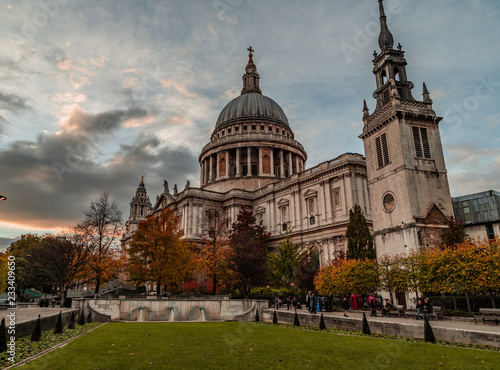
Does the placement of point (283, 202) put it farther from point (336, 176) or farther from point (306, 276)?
point (306, 276)

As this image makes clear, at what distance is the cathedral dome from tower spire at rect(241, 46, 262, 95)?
4195mm

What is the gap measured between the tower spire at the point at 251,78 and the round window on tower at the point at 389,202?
63308 mm

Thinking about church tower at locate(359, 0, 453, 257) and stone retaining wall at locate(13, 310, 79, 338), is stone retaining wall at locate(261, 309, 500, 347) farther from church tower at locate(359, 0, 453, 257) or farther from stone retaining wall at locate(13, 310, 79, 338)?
stone retaining wall at locate(13, 310, 79, 338)

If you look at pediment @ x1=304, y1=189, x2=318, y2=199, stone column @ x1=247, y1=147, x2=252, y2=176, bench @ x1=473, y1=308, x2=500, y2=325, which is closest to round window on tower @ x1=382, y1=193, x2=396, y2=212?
bench @ x1=473, y1=308, x2=500, y2=325

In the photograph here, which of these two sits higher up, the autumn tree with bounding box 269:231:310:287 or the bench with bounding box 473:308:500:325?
the autumn tree with bounding box 269:231:310:287

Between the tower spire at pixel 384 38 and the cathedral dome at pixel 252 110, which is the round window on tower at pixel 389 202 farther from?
the cathedral dome at pixel 252 110

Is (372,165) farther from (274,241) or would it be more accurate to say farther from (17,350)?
(17,350)

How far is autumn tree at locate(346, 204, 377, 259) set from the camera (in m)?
31.9

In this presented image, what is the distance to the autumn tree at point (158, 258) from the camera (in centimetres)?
3641

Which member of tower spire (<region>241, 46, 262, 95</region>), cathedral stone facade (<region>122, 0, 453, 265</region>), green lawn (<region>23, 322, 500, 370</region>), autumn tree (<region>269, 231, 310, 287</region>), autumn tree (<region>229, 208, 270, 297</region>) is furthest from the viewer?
tower spire (<region>241, 46, 262, 95</region>)

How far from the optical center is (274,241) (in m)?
53.3

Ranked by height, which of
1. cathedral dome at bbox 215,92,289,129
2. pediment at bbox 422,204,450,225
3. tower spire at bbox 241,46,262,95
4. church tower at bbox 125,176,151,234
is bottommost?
pediment at bbox 422,204,450,225

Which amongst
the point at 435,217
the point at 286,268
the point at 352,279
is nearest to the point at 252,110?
the point at 286,268

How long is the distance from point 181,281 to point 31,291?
128 feet
